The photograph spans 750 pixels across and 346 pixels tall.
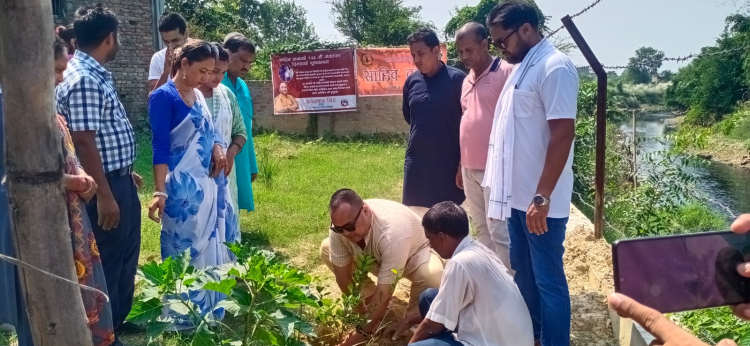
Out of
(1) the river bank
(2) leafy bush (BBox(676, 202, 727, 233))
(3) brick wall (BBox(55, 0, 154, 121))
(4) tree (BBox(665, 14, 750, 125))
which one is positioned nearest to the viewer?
(2) leafy bush (BBox(676, 202, 727, 233))

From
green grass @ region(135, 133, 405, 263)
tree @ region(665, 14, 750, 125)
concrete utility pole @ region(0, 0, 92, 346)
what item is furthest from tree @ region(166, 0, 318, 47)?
concrete utility pole @ region(0, 0, 92, 346)

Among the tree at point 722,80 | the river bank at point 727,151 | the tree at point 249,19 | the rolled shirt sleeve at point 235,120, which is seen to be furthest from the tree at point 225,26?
the tree at point 722,80

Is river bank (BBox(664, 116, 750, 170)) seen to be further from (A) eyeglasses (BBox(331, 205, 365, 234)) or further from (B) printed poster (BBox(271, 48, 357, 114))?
(A) eyeglasses (BBox(331, 205, 365, 234))

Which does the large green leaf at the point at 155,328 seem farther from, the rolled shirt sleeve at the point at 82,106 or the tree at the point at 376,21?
the tree at the point at 376,21

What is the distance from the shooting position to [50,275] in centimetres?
139

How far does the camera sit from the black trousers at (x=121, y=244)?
3.19 m

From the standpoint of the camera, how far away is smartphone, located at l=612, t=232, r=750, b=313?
134cm

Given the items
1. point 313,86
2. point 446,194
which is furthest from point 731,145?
point 446,194

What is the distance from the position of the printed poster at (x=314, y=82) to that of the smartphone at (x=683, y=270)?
12.5 meters

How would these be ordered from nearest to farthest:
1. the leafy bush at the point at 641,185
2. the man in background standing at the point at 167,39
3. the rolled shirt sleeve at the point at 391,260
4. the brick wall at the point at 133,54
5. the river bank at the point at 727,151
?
the rolled shirt sleeve at the point at 391,260, the man in background standing at the point at 167,39, the leafy bush at the point at 641,185, the brick wall at the point at 133,54, the river bank at the point at 727,151

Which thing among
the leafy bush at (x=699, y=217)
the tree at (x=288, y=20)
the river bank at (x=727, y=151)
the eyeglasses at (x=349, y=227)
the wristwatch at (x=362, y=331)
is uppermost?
the tree at (x=288, y=20)

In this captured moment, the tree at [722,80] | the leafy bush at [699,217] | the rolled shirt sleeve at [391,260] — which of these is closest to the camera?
the rolled shirt sleeve at [391,260]

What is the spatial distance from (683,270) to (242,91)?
402 centimetres

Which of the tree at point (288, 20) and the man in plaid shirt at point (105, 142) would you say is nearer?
the man in plaid shirt at point (105, 142)
